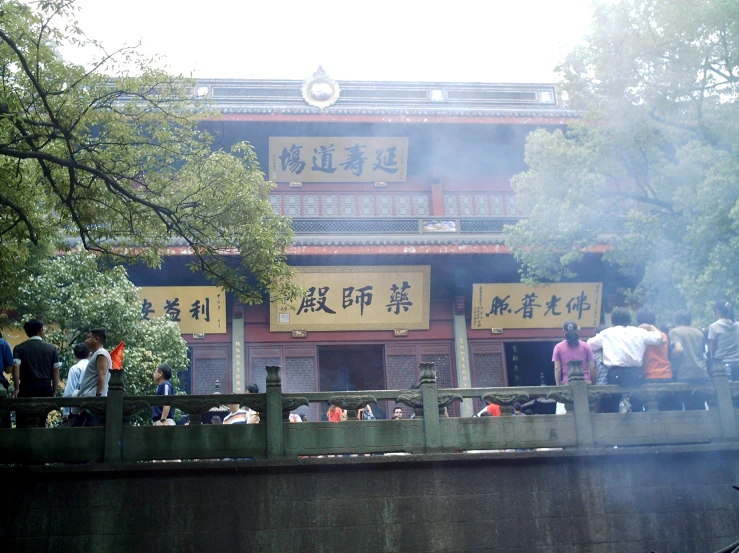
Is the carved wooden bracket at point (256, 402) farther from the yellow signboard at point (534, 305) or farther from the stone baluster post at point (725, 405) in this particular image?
the yellow signboard at point (534, 305)

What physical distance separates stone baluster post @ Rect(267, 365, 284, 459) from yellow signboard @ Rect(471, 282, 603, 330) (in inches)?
326

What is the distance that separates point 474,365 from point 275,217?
25.5 ft

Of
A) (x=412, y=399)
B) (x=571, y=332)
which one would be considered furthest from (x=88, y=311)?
(x=571, y=332)

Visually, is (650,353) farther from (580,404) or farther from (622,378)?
(580,404)

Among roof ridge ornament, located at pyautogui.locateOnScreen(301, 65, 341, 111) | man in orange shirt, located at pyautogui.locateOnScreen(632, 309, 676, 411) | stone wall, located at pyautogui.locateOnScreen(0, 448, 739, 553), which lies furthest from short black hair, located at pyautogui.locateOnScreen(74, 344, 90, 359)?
roof ridge ornament, located at pyautogui.locateOnScreen(301, 65, 341, 111)

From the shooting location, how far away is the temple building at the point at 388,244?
1430 cm

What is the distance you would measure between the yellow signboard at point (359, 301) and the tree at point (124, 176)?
6197 mm

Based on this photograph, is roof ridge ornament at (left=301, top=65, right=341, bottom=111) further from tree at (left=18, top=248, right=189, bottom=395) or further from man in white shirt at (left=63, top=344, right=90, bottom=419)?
man in white shirt at (left=63, top=344, right=90, bottom=419)

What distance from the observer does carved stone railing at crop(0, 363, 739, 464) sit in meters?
6.96

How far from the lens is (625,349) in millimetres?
7676

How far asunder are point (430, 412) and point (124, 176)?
12.2 ft

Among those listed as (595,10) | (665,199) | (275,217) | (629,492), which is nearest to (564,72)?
(595,10)

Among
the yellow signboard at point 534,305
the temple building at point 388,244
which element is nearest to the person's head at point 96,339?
the temple building at point 388,244

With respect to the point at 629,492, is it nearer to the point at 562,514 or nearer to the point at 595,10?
the point at 562,514
